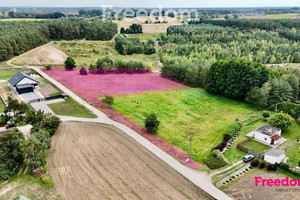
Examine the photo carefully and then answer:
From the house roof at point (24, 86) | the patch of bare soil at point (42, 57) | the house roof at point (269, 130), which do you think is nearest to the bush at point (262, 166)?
the house roof at point (269, 130)

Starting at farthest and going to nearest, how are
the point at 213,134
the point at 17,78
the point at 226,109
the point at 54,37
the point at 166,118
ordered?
the point at 54,37
the point at 17,78
the point at 226,109
the point at 166,118
the point at 213,134

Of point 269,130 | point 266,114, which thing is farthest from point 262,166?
point 266,114

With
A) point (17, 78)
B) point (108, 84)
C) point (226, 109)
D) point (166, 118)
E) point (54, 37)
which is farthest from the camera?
point (54, 37)

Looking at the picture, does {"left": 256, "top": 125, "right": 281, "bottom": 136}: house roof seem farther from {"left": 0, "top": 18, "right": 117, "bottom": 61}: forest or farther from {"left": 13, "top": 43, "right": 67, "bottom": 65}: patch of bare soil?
{"left": 0, "top": 18, "right": 117, "bottom": 61}: forest

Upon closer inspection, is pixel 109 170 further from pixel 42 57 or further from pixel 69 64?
pixel 42 57

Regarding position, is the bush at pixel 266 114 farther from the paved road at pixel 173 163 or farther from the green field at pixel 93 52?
the green field at pixel 93 52

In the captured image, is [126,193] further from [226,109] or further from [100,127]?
[226,109]

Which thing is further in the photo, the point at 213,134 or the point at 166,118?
the point at 166,118

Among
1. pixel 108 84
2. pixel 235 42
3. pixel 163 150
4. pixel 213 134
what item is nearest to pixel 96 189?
pixel 163 150
